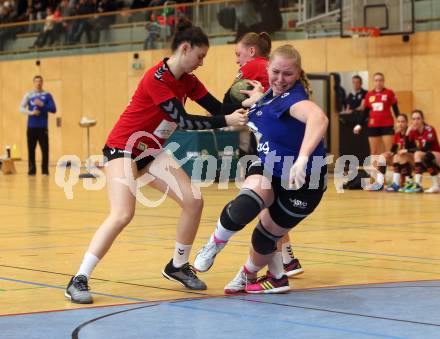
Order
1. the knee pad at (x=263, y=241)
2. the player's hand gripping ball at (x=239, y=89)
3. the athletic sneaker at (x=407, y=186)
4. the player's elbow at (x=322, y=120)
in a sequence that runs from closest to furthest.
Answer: the player's elbow at (x=322, y=120)
the knee pad at (x=263, y=241)
the player's hand gripping ball at (x=239, y=89)
the athletic sneaker at (x=407, y=186)

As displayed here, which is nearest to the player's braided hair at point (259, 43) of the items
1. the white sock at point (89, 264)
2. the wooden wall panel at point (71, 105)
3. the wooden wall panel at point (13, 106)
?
the white sock at point (89, 264)

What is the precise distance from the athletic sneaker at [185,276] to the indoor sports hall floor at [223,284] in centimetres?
9

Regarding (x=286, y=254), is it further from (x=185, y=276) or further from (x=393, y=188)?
(x=393, y=188)

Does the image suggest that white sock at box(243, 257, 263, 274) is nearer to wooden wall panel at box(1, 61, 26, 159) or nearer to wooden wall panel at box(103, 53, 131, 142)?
wooden wall panel at box(103, 53, 131, 142)

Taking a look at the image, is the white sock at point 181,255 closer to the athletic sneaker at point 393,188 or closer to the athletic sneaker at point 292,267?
the athletic sneaker at point 292,267

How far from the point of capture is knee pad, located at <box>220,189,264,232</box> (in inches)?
232

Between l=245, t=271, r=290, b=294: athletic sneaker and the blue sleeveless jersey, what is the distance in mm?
716

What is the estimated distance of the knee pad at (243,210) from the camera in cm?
589

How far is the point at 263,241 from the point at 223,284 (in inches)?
24.8

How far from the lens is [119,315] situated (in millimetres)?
5336

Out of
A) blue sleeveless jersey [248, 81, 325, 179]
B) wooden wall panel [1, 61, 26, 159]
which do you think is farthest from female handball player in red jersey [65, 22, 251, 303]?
wooden wall panel [1, 61, 26, 159]

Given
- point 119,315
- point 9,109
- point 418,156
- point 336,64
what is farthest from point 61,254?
point 9,109

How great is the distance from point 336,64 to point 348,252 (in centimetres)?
1530

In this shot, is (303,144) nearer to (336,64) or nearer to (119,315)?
(119,315)
